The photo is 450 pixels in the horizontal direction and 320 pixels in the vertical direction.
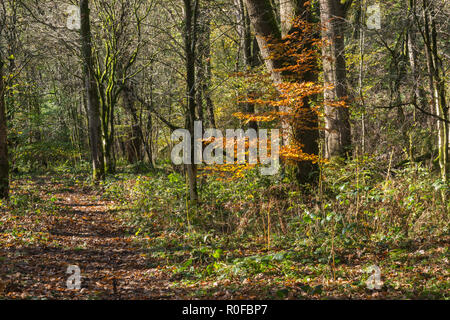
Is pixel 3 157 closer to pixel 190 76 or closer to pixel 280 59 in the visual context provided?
pixel 190 76

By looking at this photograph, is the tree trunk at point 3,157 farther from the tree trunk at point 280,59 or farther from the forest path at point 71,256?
Answer: the tree trunk at point 280,59

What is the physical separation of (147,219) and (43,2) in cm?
1216

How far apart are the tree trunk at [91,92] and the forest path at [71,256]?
16.6 ft

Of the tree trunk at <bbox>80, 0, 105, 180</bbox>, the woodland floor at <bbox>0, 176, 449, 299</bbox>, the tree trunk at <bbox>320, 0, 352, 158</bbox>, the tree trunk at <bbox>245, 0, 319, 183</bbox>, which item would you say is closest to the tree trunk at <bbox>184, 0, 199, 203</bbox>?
the tree trunk at <bbox>245, 0, 319, 183</bbox>

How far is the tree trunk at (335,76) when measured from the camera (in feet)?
30.7

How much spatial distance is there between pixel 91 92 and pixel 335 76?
417 inches

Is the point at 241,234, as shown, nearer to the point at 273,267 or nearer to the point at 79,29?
the point at 273,267

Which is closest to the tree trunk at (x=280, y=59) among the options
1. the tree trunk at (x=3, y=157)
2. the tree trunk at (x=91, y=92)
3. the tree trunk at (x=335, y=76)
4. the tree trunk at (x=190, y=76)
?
the tree trunk at (x=335, y=76)

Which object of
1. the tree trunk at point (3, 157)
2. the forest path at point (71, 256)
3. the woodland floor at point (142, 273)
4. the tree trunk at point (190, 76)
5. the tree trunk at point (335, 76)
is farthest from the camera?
the tree trunk at point (3, 157)

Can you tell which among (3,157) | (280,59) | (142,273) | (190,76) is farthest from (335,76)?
(3,157)

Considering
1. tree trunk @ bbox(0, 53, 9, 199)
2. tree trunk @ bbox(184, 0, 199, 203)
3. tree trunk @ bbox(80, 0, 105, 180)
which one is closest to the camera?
tree trunk @ bbox(184, 0, 199, 203)

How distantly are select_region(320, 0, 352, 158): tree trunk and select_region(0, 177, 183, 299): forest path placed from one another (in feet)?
19.5

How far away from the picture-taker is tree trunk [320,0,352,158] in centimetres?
Answer: 937

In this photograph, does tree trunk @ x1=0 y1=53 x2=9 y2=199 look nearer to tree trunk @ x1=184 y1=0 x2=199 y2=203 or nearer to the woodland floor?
the woodland floor
